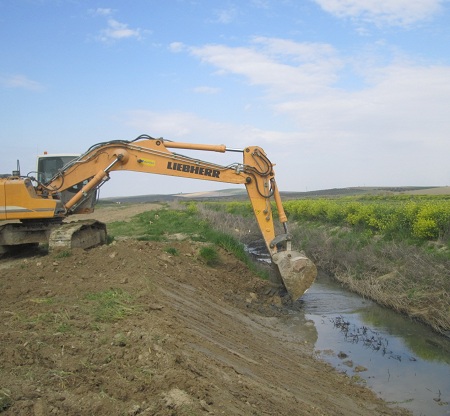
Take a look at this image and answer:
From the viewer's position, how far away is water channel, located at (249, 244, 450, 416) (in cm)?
770

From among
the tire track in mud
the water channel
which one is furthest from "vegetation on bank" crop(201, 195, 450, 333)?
the tire track in mud

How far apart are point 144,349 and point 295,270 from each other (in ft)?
20.6

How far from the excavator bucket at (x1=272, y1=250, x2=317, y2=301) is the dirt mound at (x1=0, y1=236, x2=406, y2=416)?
88 centimetres

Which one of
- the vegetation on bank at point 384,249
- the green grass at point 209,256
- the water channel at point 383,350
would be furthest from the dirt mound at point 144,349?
the vegetation on bank at point 384,249

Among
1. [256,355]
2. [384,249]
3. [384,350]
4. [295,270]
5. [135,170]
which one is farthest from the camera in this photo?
[384,249]

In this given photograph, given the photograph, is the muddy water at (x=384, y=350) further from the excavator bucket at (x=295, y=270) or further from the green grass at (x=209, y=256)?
the green grass at (x=209, y=256)

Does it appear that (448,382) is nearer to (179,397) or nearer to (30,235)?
(179,397)

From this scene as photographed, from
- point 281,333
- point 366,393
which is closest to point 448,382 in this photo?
point 366,393

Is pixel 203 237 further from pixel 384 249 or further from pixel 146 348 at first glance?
pixel 146 348

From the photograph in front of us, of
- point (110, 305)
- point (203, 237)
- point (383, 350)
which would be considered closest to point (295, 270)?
point (383, 350)

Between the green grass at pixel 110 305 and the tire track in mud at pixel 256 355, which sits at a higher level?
the green grass at pixel 110 305

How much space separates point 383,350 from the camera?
968cm

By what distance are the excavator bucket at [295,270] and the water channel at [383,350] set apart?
88 centimetres

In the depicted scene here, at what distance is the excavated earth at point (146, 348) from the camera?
14.3ft
